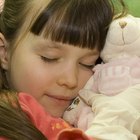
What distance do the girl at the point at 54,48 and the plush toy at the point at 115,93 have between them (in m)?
0.04

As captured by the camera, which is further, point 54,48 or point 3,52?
point 3,52

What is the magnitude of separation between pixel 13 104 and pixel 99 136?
0.22 m

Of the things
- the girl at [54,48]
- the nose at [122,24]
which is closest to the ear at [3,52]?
the girl at [54,48]

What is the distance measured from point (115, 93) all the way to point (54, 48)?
209 millimetres

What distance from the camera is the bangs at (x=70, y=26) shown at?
3.85ft

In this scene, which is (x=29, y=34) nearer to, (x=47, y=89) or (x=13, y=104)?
(x=47, y=89)

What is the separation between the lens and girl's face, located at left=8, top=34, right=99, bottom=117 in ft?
3.87

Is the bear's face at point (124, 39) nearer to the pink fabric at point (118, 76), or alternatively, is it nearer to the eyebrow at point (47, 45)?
the pink fabric at point (118, 76)

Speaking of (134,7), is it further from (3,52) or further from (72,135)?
(72,135)

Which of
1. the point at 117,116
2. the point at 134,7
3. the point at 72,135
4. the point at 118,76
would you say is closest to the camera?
the point at 72,135

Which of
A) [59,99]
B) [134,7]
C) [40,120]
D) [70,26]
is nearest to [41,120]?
[40,120]

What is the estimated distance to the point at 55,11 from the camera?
1.19m

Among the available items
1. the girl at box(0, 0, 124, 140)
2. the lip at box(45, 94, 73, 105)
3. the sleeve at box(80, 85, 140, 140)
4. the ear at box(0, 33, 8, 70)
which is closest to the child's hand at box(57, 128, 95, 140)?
the sleeve at box(80, 85, 140, 140)

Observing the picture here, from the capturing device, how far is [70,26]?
→ 1.18 metres
